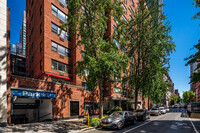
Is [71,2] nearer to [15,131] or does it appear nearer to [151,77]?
[15,131]

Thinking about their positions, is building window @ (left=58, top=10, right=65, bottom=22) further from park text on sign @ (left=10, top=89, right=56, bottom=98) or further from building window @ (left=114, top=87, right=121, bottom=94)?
building window @ (left=114, top=87, right=121, bottom=94)

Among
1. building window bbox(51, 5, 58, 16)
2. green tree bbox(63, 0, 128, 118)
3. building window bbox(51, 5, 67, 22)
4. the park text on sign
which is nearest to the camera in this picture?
the park text on sign

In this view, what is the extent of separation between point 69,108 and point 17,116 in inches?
273

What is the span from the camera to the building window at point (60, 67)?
22.2 metres

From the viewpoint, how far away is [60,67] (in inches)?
918

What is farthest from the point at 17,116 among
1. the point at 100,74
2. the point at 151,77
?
the point at 151,77

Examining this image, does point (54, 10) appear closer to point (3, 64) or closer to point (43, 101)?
point (3, 64)

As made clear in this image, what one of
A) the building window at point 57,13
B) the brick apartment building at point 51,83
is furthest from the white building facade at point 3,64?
the building window at point 57,13

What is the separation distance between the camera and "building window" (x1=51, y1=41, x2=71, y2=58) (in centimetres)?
2250

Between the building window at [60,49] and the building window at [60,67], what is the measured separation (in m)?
1.87

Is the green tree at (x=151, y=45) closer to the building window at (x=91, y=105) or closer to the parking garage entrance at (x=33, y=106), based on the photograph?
the building window at (x=91, y=105)

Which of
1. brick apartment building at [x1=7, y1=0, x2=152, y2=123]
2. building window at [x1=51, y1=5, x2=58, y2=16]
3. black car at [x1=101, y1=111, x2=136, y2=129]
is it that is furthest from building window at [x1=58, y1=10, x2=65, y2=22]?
black car at [x1=101, y1=111, x2=136, y2=129]

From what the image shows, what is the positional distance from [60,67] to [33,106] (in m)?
7.82

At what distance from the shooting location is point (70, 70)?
2539 cm
